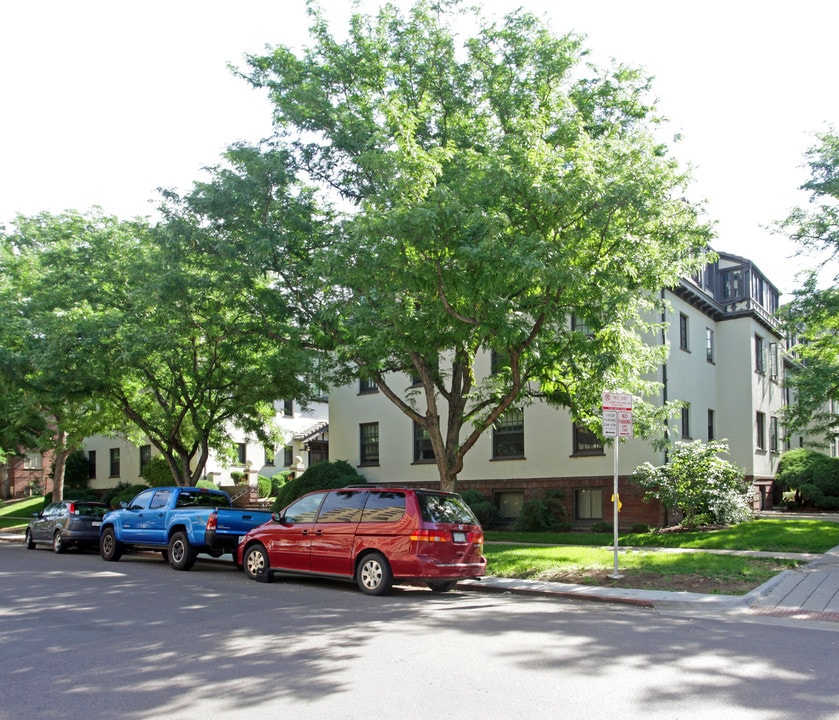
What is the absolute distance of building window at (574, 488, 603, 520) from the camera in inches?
977

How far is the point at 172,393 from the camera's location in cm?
2384

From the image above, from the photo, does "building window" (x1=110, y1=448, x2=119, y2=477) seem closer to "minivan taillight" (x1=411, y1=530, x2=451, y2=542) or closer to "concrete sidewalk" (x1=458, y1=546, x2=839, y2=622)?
"concrete sidewalk" (x1=458, y1=546, x2=839, y2=622)

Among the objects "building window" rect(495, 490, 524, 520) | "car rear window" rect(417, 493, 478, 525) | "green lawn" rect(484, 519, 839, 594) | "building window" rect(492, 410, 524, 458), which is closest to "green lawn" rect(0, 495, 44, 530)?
"building window" rect(495, 490, 524, 520)

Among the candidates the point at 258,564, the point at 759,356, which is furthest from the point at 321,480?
the point at 759,356

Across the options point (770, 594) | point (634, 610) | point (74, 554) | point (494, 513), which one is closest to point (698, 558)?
point (770, 594)

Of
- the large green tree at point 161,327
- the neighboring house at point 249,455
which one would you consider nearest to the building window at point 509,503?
the large green tree at point 161,327

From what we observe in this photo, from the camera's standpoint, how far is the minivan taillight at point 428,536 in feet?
39.5

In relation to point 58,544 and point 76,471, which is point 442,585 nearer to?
point 58,544

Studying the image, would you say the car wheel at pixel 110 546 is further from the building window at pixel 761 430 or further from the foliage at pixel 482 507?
the building window at pixel 761 430

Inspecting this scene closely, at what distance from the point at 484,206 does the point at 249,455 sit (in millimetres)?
31662

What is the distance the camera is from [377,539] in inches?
488

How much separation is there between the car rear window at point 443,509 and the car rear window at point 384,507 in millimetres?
329

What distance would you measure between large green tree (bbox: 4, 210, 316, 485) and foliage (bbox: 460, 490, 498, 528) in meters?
6.80

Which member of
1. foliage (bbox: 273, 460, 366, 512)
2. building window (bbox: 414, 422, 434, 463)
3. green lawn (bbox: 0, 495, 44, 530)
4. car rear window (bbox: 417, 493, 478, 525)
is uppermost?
building window (bbox: 414, 422, 434, 463)
